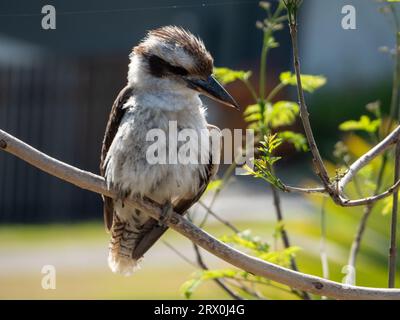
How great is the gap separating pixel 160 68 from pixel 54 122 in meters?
6.30

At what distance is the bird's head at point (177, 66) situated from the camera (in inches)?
124

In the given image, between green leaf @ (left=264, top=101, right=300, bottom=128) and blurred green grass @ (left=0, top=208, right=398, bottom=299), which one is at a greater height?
green leaf @ (left=264, top=101, right=300, bottom=128)

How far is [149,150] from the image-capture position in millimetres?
3096

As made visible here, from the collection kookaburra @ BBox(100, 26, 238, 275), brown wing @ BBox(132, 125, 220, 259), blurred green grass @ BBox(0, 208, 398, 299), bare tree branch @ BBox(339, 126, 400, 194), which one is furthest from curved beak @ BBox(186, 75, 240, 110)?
blurred green grass @ BBox(0, 208, 398, 299)

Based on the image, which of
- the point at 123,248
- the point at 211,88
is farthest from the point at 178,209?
the point at 211,88

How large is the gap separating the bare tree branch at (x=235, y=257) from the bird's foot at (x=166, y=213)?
9 cm

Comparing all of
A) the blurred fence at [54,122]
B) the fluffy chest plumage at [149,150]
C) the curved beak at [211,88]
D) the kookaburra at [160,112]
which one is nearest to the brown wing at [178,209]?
the kookaburra at [160,112]

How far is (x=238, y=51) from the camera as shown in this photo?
36.6ft

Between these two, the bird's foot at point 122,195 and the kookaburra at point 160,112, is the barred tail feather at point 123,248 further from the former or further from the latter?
the bird's foot at point 122,195

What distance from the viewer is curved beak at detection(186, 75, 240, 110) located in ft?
10.1

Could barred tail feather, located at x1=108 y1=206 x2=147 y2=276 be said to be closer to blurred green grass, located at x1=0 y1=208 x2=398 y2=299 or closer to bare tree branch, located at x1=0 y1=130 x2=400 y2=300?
bare tree branch, located at x1=0 y1=130 x2=400 y2=300

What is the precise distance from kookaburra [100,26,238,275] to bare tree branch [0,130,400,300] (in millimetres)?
313

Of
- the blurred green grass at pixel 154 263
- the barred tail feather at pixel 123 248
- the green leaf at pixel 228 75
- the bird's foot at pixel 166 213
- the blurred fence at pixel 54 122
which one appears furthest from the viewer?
the blurred fence at pixel 54 122

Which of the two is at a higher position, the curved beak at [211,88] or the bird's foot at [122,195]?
the curved beak at [211,88]
